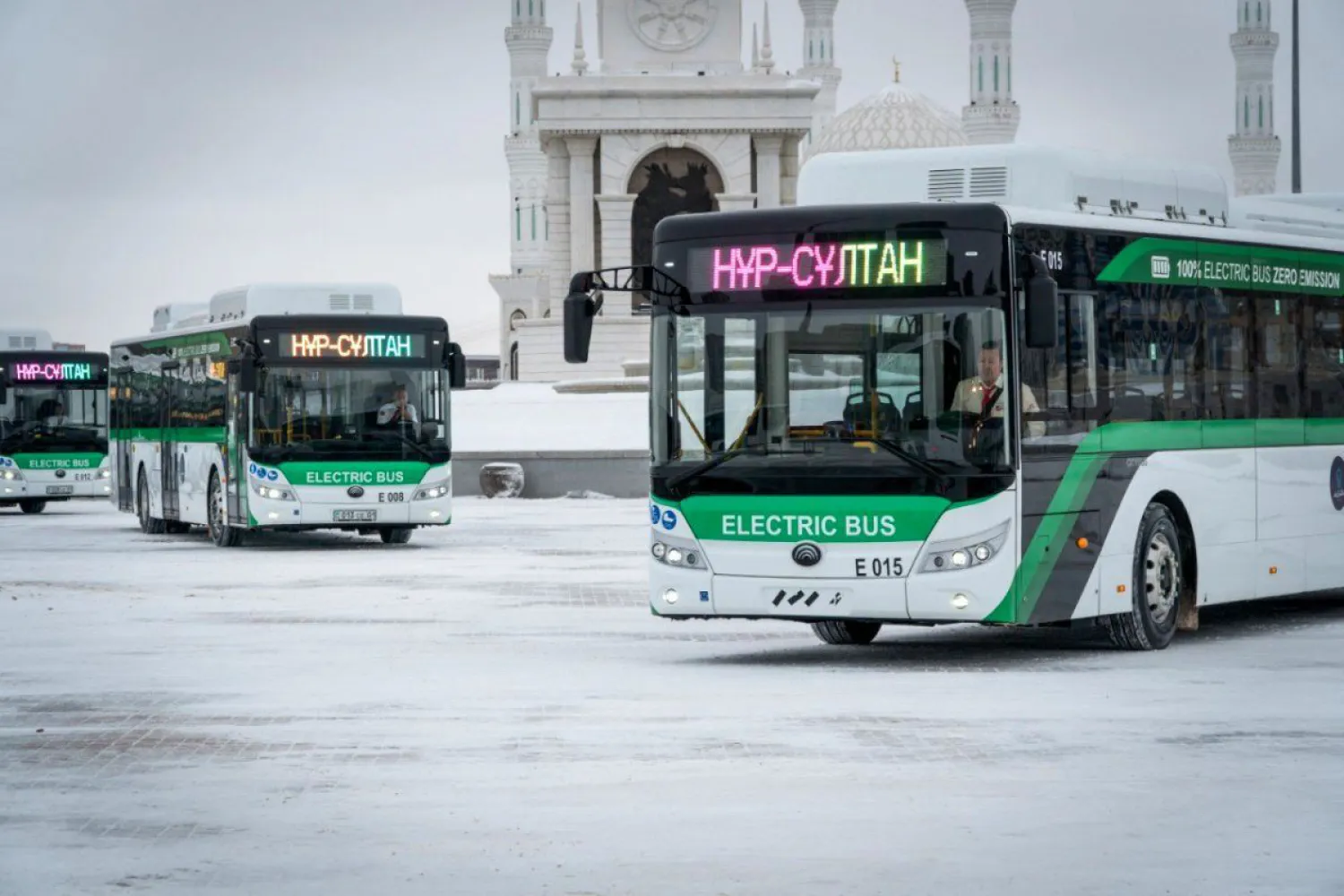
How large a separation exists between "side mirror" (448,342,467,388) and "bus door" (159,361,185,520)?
5231 millimetres

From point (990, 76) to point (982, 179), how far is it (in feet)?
328

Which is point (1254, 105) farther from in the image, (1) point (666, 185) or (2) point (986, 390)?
(2) point (986, 390)

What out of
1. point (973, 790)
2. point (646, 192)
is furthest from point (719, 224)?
point (646, 192)

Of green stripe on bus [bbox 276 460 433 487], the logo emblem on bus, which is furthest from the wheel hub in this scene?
green stripe on bus [bbox 276 460 433 487]

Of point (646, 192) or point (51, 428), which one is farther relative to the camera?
point (646, 192)

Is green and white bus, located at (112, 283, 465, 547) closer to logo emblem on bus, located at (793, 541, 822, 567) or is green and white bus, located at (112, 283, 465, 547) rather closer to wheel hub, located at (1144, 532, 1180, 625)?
wheel hub, located at (1144, 532, 1180, 625)

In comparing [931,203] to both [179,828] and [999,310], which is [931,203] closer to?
[999,310]

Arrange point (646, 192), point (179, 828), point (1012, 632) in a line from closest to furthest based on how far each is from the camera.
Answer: point (179, 828) → point (1012, 632) → point (646, 192)

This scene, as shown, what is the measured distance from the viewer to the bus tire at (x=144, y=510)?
3444 centimetres

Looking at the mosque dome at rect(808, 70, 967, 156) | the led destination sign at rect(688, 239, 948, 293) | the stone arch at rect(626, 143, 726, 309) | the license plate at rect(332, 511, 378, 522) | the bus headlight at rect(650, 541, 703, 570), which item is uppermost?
the mosque dome at rect(808, 70, 967, 156)

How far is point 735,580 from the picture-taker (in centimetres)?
1476

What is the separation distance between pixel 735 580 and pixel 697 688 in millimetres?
1266

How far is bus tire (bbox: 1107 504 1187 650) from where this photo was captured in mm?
15688

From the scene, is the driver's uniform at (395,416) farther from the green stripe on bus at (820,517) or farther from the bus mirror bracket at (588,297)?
the green stripe on bus at (820,517)
